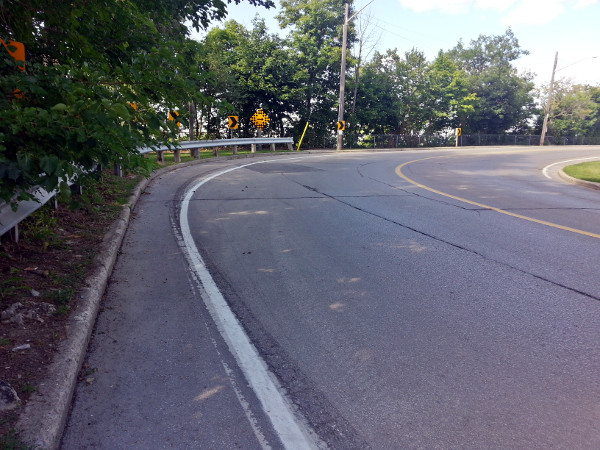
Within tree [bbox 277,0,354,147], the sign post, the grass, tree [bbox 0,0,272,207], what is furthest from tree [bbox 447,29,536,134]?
tree [bbox 0,0,272,207]

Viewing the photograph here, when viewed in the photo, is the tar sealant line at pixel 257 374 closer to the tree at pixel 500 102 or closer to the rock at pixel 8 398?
the rock at pixel 8 398

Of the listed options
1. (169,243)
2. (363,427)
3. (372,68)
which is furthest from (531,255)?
(372,68)

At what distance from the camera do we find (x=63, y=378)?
317 centimetres

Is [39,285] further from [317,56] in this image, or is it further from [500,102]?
[500,102]

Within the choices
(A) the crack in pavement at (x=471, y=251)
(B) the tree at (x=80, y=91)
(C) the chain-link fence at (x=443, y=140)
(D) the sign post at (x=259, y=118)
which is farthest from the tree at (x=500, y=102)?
(B) the tree at (x=80, y=91)

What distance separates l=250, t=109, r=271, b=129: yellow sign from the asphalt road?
24.1 metres

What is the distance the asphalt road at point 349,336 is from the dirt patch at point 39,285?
342 millimetres

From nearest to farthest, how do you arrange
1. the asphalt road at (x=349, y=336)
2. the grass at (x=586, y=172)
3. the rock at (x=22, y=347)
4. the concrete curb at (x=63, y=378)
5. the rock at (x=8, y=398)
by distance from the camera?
1. the concrete curb at (x=63, y=378)
2. the rock at (x=8, y=398)
3. the asphalt road at (x=349, y=336)
4. the rock at (x=22, y=347)
5. the grass at (x=586, y=172)

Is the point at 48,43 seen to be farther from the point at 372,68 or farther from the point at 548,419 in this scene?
the point at 372,68

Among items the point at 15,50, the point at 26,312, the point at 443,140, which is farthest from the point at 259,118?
the point at 26,312

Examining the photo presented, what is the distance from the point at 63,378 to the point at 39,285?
5.93ft

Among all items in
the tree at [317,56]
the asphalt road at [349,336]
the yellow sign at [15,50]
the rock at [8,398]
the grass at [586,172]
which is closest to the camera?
the rock at [8,398]

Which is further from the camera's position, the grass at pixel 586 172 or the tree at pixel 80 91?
the grass at pixel 586 172

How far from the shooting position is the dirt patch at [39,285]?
10.7 feet
